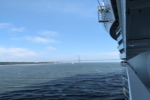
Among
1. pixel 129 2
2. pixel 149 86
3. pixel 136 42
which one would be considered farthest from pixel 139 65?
pixel 129 2

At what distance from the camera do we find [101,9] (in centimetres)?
1530

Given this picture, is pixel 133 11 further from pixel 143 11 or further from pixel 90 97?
pixel 90 97

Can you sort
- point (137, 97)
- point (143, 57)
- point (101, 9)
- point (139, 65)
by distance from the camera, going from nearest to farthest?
Answer: point (137, 97), point (143, 57), point (139, 65), point (101, 9)

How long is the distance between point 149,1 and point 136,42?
24.1 feet

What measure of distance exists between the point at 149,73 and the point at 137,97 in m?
9.96

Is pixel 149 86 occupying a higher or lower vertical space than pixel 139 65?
lower

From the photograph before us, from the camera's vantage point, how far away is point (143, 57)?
12070 mm

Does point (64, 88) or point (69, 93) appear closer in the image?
point (69, 93)

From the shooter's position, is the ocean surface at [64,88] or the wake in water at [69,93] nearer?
the wake in water at [69,93]

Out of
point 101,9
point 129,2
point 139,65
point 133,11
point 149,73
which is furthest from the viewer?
point 101,9

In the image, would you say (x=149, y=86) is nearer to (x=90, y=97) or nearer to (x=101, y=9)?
(x=101, y=9)

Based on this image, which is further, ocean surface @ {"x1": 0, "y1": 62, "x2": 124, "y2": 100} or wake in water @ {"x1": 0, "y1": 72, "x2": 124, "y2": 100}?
ocean surface @ {"x1": 0, "y1": 62, "x2": 124, "y2": 100}

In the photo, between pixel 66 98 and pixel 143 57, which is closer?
pixel 143 57

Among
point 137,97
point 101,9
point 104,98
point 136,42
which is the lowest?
point 104,98
